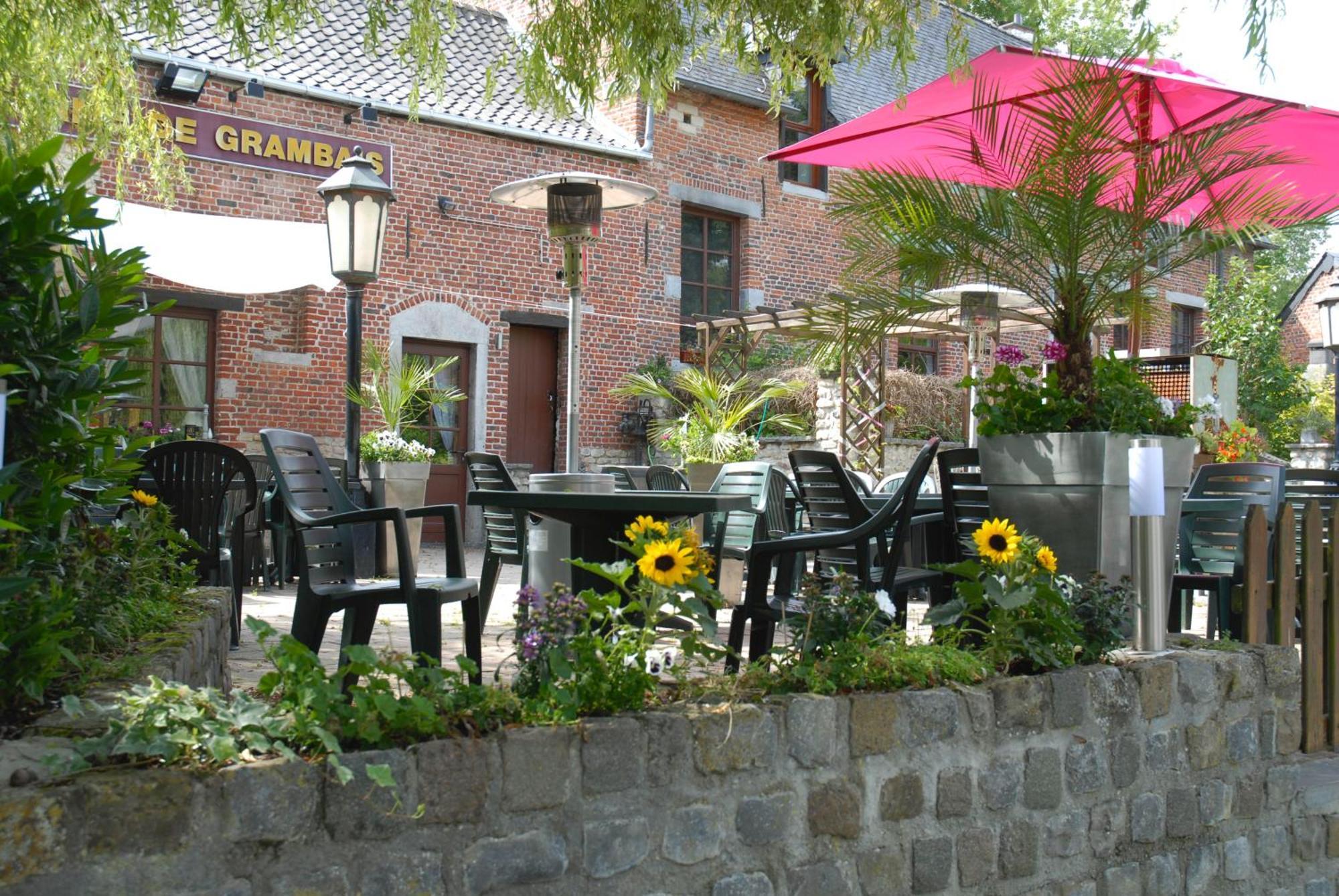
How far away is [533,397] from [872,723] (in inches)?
431

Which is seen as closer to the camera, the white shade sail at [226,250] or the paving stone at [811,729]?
the paving stone at [811,729]

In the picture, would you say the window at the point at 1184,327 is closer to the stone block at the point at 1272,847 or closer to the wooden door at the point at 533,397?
the wooden door at the point at 533,397

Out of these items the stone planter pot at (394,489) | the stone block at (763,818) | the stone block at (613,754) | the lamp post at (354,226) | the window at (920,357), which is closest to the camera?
the stone block at (613,754)

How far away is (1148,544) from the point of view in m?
3.67

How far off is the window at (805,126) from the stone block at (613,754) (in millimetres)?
13519

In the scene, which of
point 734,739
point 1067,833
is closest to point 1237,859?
point 1067,833

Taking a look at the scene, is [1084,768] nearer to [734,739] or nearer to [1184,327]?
[734,739]

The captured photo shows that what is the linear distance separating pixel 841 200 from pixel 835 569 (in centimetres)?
129

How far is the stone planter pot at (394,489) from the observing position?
822cm

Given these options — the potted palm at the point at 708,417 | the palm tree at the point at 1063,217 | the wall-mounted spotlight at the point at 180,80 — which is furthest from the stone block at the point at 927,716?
the wall-mounted spotlight at the point at 180,80

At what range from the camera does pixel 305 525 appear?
147 inches

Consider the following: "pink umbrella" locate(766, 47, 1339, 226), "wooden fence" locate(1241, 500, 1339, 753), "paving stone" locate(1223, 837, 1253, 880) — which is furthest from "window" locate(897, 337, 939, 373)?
"paving stone" locate(1223, 837, 1253, 880)

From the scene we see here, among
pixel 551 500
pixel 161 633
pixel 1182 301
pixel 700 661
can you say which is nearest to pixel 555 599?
pixel 700 661

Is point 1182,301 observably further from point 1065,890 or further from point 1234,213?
point 1065,890
